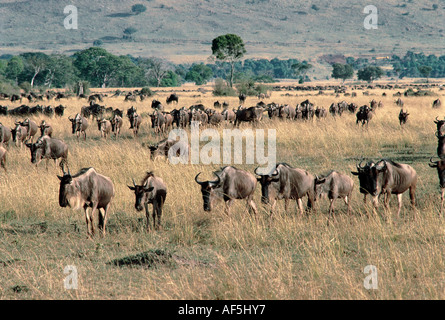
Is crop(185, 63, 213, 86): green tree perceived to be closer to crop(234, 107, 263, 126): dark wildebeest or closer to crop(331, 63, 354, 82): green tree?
crop(331, 63, 354, 82): green tree

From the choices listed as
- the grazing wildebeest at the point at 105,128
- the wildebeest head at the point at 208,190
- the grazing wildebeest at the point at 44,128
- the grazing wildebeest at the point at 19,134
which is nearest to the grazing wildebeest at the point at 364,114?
the grazing wildebeest at the point at 105,128

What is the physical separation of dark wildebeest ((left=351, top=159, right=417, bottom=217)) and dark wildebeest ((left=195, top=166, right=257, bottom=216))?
1.67 metres

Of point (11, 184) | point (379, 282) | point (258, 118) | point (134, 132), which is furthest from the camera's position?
point (258, 118)

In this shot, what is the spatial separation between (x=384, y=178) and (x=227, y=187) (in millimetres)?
2518

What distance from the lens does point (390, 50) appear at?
196 m

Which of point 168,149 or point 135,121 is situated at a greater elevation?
point 135,121

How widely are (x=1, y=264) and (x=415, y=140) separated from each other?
15.2 m

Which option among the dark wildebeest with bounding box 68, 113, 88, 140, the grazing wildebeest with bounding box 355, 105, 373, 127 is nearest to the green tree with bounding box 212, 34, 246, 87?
the grazing wildebeest with bounding box 355, 105, 373, 127

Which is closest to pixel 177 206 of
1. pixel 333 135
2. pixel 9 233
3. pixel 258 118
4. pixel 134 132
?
pixel 9 233

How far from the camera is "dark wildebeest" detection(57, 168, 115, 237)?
8086mm

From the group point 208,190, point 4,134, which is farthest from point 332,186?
point 4,134

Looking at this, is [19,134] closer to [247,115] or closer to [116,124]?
[116,124]

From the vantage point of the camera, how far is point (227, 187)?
8820 millimetres
